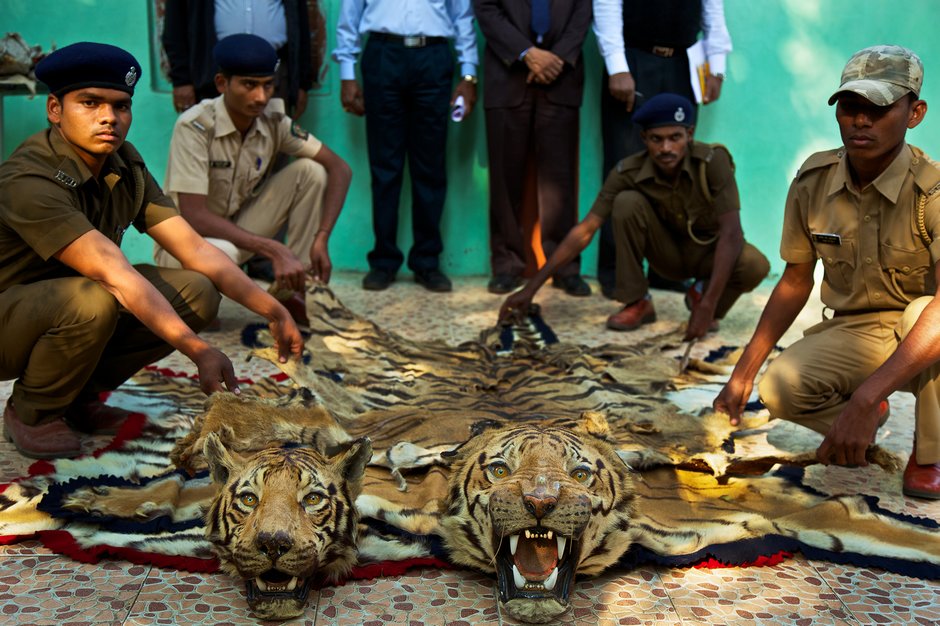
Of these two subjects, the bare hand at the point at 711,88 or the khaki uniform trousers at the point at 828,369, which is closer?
the khaki uniform trousers at the point at 828,369

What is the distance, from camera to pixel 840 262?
3.47 m

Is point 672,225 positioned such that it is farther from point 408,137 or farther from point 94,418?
point 94,418

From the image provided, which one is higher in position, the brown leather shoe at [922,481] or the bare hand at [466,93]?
the bare hand at [466,93]

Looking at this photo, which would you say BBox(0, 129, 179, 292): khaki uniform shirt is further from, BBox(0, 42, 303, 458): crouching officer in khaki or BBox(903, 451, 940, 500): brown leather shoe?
BBox(903, 451, 940, 500): brown leather shoe

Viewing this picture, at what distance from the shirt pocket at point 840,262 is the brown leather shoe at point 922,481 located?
649mm

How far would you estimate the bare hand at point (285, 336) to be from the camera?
11.7 feet

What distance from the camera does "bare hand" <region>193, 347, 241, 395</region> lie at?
10.1ft

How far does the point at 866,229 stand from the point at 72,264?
2.64 m

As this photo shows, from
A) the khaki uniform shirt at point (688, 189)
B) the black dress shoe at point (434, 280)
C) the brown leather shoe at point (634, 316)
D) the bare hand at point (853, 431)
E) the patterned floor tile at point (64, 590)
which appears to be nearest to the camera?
the patterned floor tile at point (64, 590)

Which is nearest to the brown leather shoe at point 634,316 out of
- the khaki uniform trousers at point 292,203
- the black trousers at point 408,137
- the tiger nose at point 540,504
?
the black trousers at point 408,137

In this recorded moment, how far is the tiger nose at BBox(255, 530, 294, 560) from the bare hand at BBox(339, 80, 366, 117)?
4598mm

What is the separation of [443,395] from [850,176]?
1.68m

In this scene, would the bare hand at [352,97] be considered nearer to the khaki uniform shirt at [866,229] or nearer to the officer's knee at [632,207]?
the officer's knee at [632,207]

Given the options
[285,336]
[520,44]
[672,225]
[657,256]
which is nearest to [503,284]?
[657,256]
